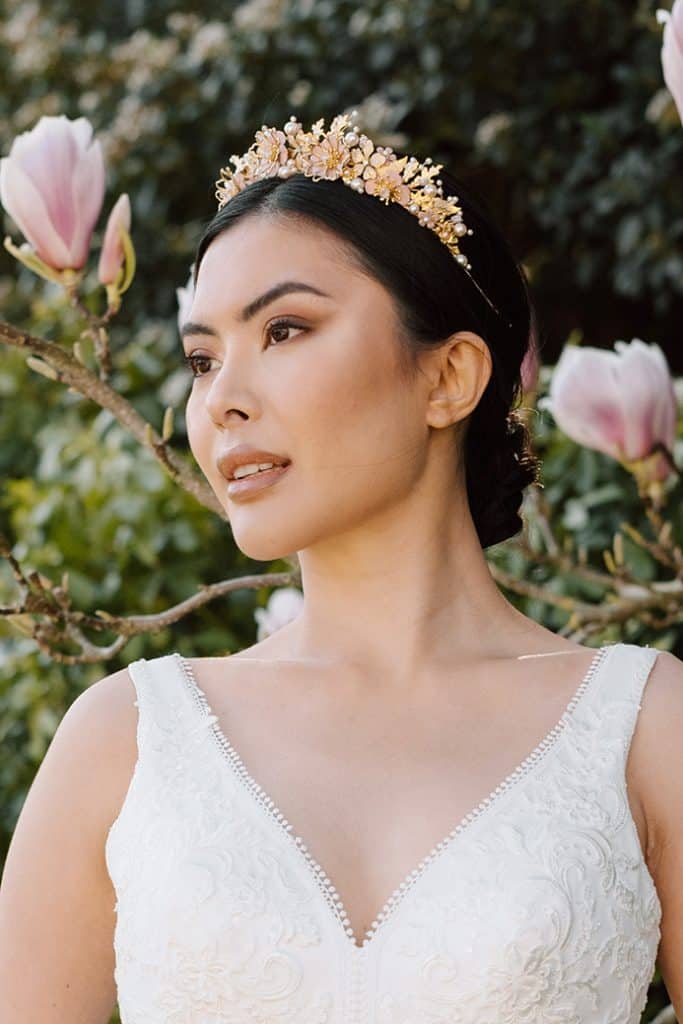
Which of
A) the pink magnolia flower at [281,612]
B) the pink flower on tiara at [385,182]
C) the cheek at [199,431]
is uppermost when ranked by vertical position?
the pink flower on tiara at [385,182]

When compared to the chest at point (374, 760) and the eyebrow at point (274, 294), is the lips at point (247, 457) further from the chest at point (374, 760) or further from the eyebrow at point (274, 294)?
the chest at point (374, 760)

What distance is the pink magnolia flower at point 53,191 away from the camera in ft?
7.87

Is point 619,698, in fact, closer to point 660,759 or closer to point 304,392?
point 660,759

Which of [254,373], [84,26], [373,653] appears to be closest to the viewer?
[254,373]

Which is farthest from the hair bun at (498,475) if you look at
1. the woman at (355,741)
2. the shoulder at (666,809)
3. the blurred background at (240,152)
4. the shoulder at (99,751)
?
the blurred background at (240,152)

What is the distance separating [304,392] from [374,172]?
1.21ft

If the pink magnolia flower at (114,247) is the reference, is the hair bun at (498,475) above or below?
below

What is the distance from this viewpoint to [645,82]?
4.30 meters

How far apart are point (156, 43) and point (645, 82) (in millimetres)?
1367

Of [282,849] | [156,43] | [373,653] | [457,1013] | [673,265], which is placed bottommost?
[457,1013]

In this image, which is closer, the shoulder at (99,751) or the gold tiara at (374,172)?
the shoulder at (99,751)

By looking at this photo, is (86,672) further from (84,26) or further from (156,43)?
(84,26)

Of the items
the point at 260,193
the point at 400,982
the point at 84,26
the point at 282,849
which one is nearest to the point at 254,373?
the point at 260,193

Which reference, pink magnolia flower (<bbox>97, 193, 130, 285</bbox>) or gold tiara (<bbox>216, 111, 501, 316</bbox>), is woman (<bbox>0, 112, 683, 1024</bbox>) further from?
pink magnolia flower (<bbox>97, 193, 130, 285</bbox>)
